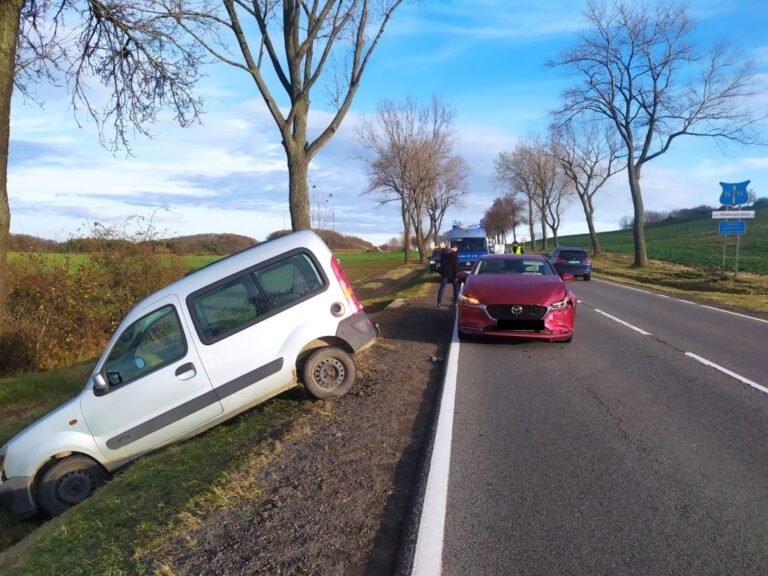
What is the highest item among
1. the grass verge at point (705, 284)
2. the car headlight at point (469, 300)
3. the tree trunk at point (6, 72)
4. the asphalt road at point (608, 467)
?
the tree trunk at point (6, 72)

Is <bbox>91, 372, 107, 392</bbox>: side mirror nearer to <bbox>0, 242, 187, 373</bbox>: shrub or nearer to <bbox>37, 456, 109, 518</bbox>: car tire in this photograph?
<bbox>37, 456, 109, 518</bbox>: car tire

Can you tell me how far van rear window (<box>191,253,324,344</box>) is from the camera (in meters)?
6.34

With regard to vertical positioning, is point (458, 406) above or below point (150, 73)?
below

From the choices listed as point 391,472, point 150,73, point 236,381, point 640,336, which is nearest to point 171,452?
point 236,381

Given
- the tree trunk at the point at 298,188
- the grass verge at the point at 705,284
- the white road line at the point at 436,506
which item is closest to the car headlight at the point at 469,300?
the tree trunk at the point at 298,188

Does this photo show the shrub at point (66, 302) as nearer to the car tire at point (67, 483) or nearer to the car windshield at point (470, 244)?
the car tire at point (67, 483)

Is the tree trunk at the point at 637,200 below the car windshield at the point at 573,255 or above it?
above

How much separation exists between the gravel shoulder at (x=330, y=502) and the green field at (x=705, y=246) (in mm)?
31938

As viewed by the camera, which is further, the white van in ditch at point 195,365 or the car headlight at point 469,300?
the car headlight at point 469,300

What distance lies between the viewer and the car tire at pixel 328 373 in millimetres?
6648

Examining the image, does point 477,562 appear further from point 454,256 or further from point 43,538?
point 454,256

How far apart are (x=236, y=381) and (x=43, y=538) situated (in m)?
2.23

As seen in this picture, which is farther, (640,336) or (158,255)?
(158,255)

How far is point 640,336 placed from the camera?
1132 centimetres
